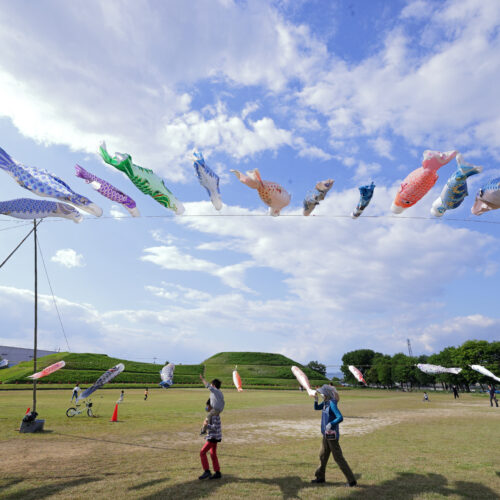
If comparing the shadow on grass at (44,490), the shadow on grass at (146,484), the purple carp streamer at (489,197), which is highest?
the purple carp streamer at (489,197)

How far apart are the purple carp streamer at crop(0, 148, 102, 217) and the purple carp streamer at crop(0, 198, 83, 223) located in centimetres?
46

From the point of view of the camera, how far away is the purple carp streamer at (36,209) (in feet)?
31.0

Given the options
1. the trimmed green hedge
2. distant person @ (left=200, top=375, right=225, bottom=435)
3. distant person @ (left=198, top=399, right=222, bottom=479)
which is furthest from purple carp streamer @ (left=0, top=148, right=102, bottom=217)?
the trimmed green hedge

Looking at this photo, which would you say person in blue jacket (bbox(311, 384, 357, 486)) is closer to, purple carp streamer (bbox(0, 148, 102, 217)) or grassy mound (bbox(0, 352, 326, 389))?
purple carp streamer (bbox(0, 148, 102, 217))

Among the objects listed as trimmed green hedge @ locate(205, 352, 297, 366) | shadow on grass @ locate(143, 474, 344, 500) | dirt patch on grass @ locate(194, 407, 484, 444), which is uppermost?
trimmed green hedge @ locate(205, 352, 297, 366)

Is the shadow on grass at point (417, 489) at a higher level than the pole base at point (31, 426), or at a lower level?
lower

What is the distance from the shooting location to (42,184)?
375 inches

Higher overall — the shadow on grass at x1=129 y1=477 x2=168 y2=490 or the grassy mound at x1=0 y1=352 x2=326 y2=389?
the grassy mound at x1=0 y1=352 x2=326 y2=389

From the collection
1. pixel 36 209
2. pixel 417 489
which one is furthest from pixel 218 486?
pixel 36 209

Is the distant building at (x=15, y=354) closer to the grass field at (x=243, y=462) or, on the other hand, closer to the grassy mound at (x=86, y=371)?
the grassy mound at (x=86, y=371)

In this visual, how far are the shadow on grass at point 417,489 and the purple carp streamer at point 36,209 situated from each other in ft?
34.1


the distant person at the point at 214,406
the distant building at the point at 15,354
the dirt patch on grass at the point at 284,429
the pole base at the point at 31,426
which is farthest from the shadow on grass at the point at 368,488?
the distant building at the point at 15,354

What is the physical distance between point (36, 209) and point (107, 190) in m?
2.15

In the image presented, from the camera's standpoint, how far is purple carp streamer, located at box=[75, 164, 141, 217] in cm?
962
